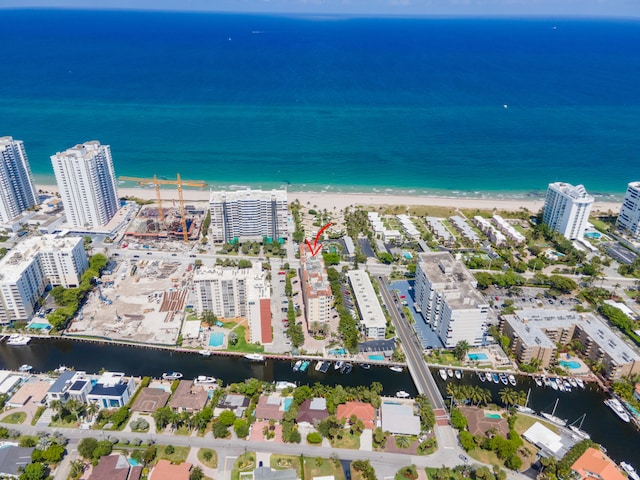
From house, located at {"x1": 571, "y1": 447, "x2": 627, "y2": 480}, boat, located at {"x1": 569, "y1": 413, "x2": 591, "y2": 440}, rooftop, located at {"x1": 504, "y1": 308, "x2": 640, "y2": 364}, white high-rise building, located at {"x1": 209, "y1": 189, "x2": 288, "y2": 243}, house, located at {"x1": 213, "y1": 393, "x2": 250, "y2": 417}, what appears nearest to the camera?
house, located at {"x1": 571, "y1": 447, "x2": 627, "y2": 480}

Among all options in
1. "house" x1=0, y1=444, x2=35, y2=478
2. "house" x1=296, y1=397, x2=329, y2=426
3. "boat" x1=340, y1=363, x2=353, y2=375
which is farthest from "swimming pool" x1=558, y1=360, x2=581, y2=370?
"house" x1=0, y1=444, x2=35, y2=478

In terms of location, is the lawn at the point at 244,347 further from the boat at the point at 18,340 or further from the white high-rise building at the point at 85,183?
the white high-rise building at the point at 85,183

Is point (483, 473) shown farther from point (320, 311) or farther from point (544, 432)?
point (320, 311)

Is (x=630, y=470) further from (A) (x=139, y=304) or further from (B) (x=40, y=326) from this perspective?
(B) (x=40, y=326)

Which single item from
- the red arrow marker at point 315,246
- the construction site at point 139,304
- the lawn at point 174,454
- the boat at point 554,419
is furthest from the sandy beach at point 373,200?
the lawn at point 174,454

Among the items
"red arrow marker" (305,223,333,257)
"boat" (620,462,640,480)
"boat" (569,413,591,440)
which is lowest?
"boat" (620,462,640,480)

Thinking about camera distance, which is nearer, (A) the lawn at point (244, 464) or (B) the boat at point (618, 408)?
(A) the lawn at point (244, 464)

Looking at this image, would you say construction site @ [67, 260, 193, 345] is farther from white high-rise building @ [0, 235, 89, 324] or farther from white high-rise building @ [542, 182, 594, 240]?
white high-rise building @ [542, 182, 594, 240]
